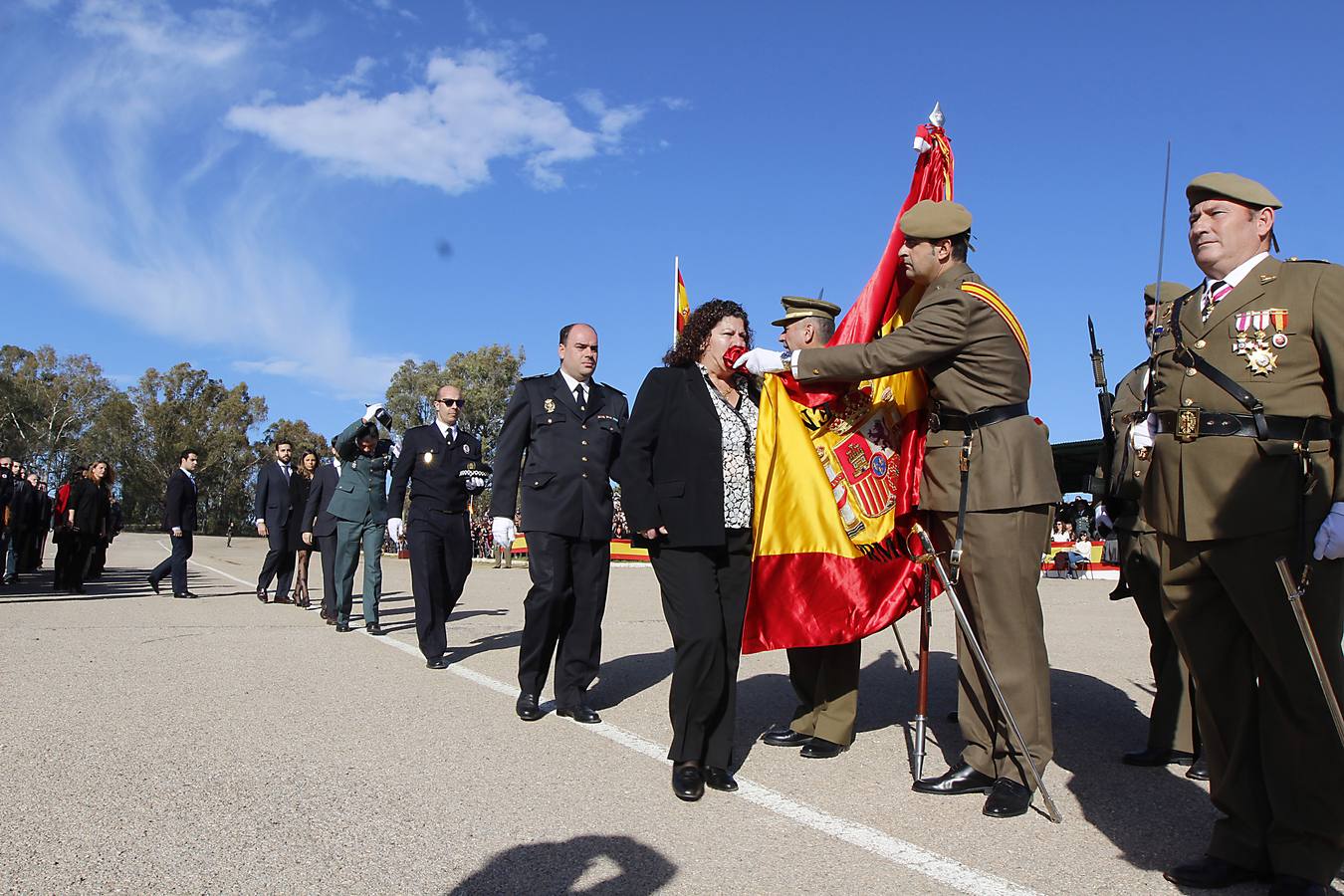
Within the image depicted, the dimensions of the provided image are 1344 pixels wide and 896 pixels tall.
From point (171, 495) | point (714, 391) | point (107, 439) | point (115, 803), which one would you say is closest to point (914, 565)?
point (714, 391)

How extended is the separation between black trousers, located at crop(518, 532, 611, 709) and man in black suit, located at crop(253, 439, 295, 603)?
8426 mm

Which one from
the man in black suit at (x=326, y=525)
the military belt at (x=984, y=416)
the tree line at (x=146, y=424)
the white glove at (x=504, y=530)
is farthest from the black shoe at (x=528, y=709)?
the tree line at (x=146, y=424)

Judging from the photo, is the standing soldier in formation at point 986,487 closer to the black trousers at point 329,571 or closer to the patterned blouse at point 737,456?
the patterned blouse at point 737,456

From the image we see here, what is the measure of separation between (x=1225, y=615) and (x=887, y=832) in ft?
4.36

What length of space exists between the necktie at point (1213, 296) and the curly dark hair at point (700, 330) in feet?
6.88

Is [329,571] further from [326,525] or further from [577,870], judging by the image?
[577,870]

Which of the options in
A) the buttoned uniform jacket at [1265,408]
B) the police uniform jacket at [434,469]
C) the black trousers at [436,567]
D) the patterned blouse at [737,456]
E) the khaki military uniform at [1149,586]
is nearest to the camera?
the buttoned uniform jacket at [1265,408]

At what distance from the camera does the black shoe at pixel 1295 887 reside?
9.55ft

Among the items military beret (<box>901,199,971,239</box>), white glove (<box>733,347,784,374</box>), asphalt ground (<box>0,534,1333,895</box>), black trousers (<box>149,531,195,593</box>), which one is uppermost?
military beret (<box>901,199,971,239</box>)

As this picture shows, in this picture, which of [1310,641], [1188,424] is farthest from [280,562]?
[1310,641]

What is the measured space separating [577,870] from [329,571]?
8604 millimetres

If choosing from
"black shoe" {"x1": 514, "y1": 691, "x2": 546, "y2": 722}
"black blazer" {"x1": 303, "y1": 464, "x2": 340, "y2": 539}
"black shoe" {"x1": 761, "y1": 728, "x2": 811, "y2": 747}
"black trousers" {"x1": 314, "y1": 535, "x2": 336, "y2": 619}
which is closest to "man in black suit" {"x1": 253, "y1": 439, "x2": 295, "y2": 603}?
"black blazer" {"x1": 303, "y1": 464, "x2": 340, "y2": 539}

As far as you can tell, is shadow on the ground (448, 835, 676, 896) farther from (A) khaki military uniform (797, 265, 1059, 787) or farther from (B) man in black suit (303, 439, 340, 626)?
(B) man in black suit (303, 439, 340, 626)

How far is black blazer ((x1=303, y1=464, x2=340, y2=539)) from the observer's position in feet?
36.9
